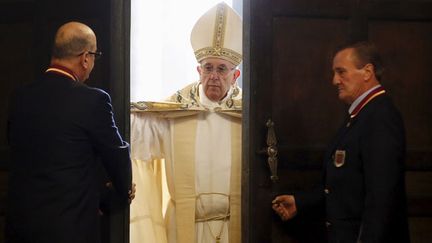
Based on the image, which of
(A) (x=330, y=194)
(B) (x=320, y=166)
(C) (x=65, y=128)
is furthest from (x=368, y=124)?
(C) (x=65, y=128)

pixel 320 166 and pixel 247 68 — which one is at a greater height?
pixel 247 68

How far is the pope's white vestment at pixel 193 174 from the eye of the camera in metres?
4.46

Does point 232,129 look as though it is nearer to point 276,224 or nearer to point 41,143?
point 276,224

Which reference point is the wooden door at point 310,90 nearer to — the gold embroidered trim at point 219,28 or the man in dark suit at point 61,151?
the man in dark suit at point 61,151

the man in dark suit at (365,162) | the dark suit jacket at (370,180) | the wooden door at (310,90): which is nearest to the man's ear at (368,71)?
the man in dark suit at (365,162)

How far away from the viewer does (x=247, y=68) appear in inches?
136

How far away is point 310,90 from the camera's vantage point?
3.52m

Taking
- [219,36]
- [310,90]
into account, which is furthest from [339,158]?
[219,36]

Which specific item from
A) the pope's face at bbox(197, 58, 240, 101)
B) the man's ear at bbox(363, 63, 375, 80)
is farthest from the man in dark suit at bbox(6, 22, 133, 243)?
the pope's face at bbox(197, 58, 240, 101)

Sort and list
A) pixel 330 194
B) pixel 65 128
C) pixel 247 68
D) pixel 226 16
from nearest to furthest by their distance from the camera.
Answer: pixel 65 128 → pixel 330 194 → pixel 247 68 → pixel 226 16

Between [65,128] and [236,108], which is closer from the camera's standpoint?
[65,128]

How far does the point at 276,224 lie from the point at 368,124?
84 cm

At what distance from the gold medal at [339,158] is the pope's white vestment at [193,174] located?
4.95ft

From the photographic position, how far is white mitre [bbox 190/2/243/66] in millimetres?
4656
